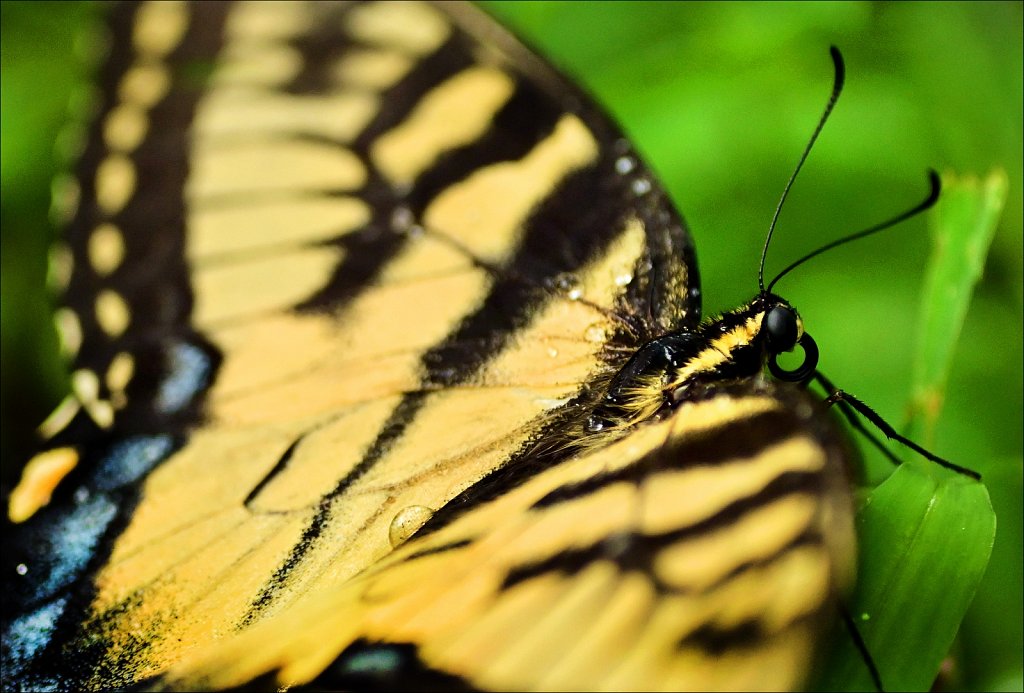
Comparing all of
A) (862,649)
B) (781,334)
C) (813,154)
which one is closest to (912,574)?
(862,649)

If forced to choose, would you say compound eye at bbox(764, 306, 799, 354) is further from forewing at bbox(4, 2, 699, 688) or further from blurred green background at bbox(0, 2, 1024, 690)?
blurred green background at bbox(0, 2, 1024, 690)

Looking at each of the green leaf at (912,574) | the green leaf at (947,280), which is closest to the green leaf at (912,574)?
the green leaf at (912,574)

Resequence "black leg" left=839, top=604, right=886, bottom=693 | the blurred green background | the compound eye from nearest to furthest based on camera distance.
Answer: "black leg" left=839, top=604, right=886, bottom=693 < the compound eye < the blurred green background

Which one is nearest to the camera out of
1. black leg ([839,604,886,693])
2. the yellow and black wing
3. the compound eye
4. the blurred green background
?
black leg ([839,604,886,693])

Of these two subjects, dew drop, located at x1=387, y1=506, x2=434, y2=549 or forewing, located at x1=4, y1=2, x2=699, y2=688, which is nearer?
dew drop, located at x1=387, y1=506, x2=434, y2=549

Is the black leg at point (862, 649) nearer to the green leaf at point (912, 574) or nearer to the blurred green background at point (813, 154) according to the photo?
the green leaf at point (912, 574)

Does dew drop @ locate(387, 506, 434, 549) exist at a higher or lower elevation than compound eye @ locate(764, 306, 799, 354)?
lower

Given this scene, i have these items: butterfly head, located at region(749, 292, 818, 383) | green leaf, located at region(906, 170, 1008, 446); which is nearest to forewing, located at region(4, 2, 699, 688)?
butterfly head, located at region(749, 292, 818, 383)

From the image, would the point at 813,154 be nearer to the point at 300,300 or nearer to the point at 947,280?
the point at 947,280
